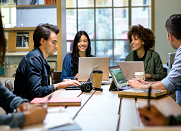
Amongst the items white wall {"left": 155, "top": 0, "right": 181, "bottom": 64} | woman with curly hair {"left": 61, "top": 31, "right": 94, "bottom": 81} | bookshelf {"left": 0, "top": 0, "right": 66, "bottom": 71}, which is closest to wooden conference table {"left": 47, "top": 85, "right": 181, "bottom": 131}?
woman with curly hair {"left": 61, "top": 31, "right": 94, "bottom": 81}

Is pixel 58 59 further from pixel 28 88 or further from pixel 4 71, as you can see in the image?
pixel 28 88

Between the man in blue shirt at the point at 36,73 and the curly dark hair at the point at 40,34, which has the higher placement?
the curly dark hair at the point at 40,34

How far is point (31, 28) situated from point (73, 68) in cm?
133

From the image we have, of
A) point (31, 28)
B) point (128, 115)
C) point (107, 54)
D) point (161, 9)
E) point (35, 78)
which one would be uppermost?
point (161, 9)

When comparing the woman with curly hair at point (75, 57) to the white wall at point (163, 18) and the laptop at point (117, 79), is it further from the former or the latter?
the white wall at point (163, 18)

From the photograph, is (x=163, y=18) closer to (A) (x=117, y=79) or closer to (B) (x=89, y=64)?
(B) (x=89, y=64)

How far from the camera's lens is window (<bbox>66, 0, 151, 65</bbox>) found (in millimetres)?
6074

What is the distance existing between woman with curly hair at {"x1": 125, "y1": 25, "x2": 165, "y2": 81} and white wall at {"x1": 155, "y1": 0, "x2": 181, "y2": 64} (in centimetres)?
182

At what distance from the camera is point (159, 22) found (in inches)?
208

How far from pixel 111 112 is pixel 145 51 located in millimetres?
2487

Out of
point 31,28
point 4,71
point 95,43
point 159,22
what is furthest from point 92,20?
point 4,71

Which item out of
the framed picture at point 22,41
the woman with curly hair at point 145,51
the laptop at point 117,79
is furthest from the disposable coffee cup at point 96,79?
the framed picture at point 22,41

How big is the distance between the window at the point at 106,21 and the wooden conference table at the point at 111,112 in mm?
4698

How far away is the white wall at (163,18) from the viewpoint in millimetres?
5234
